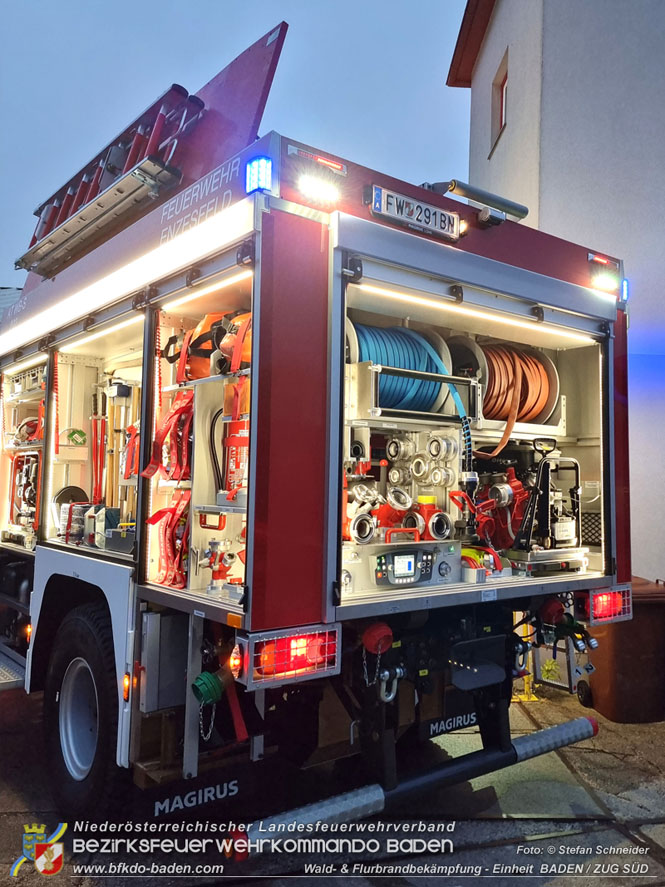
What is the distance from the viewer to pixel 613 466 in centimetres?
396

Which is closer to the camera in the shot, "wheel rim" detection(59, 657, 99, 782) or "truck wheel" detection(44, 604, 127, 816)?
"truck wheel" detection(44, 604, 127, 816)

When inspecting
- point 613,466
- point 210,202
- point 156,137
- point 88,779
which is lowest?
point 88,779

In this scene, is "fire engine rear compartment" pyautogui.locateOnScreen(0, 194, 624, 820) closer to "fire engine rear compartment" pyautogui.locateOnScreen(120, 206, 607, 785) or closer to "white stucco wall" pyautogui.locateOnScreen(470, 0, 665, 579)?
"fire engine rear compartment" pyautogui.locateOnScreen(120, 206, 607, 785)

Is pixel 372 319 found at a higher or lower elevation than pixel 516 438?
higher

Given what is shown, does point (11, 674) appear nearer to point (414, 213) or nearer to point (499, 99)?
point (414, 213)

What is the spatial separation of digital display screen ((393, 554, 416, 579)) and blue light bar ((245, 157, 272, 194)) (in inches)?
66.1

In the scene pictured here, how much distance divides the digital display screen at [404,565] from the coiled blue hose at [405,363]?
59cm

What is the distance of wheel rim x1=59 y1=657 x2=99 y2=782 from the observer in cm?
371

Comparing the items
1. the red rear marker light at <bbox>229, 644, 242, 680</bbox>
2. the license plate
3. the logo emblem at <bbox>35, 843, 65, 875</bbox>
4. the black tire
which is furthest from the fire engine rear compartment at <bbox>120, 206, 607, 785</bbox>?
the black tire

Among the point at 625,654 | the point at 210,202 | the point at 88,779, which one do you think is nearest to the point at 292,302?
the point at 210,202

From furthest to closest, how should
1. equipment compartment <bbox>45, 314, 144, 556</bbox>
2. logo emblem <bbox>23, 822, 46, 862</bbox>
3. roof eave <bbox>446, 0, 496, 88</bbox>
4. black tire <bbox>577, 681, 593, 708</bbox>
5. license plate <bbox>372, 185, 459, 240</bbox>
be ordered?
Answer: roof eave <bbox>446, 0, 496, 88</bbox> → black tire <bbox>577, 681, 593, 708</bbox> → equipment compartment <bbox>45, 314, 144, 556</bbox> → logo emblem <bbox>23, 822, 46, 862</bbox> → license plate <bbox>372, 185, 459, 240</bbox>

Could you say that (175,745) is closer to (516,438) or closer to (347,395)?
(347,395)

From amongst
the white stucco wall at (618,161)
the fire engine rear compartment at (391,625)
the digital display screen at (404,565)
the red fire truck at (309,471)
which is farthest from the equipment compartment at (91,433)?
the white stucco wall at (618,161)

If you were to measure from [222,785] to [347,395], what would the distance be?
6.53 feet
